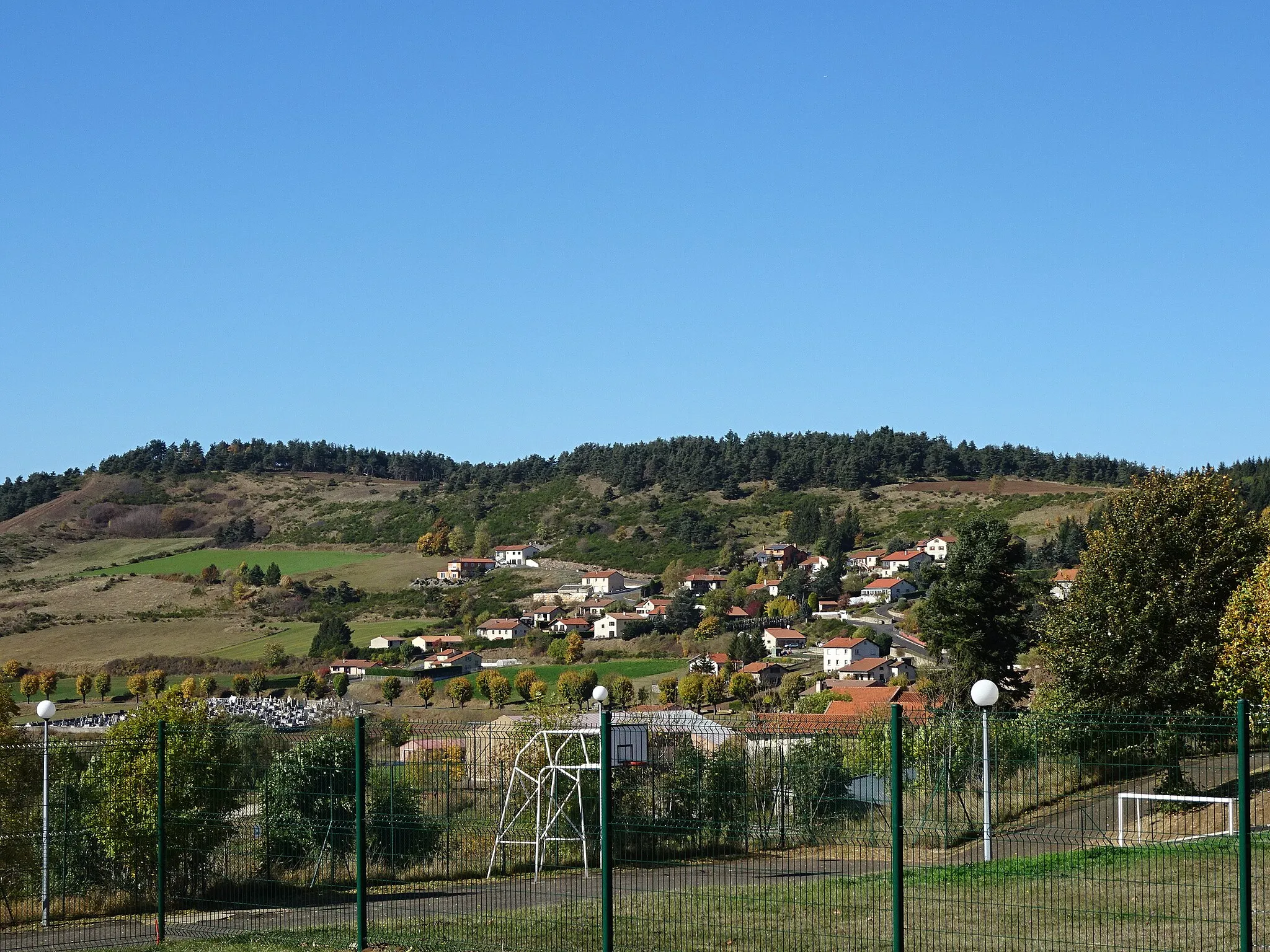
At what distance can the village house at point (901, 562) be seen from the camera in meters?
128

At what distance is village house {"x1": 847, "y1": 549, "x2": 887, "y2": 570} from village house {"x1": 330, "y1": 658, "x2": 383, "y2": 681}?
172 feet

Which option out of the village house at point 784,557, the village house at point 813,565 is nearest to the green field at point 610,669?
the village house at point 813,565

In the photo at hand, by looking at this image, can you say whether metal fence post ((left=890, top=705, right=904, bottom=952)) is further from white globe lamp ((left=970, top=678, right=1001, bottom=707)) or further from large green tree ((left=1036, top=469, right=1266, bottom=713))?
large green tree ((left=1036, top=469, right=1266, bottom=713))

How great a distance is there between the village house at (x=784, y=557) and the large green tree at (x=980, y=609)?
3862 inches

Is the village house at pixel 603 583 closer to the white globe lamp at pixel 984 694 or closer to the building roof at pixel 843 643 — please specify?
the building roof at pixel 843 643

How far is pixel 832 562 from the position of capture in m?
134

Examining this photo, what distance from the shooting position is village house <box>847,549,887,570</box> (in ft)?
449

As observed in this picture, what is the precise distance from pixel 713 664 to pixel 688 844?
3130 inches

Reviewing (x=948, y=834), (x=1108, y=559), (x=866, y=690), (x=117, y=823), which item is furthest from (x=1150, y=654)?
(x=866, y=690)

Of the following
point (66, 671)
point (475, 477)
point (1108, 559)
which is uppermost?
point (475, 477)

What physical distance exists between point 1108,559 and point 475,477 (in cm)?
17429

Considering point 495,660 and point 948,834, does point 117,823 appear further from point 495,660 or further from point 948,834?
point 495,660

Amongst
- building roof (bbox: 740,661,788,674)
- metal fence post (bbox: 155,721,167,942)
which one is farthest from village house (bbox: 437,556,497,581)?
metal fence post (bbox: 155,721,167,942)

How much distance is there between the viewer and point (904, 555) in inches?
5187
